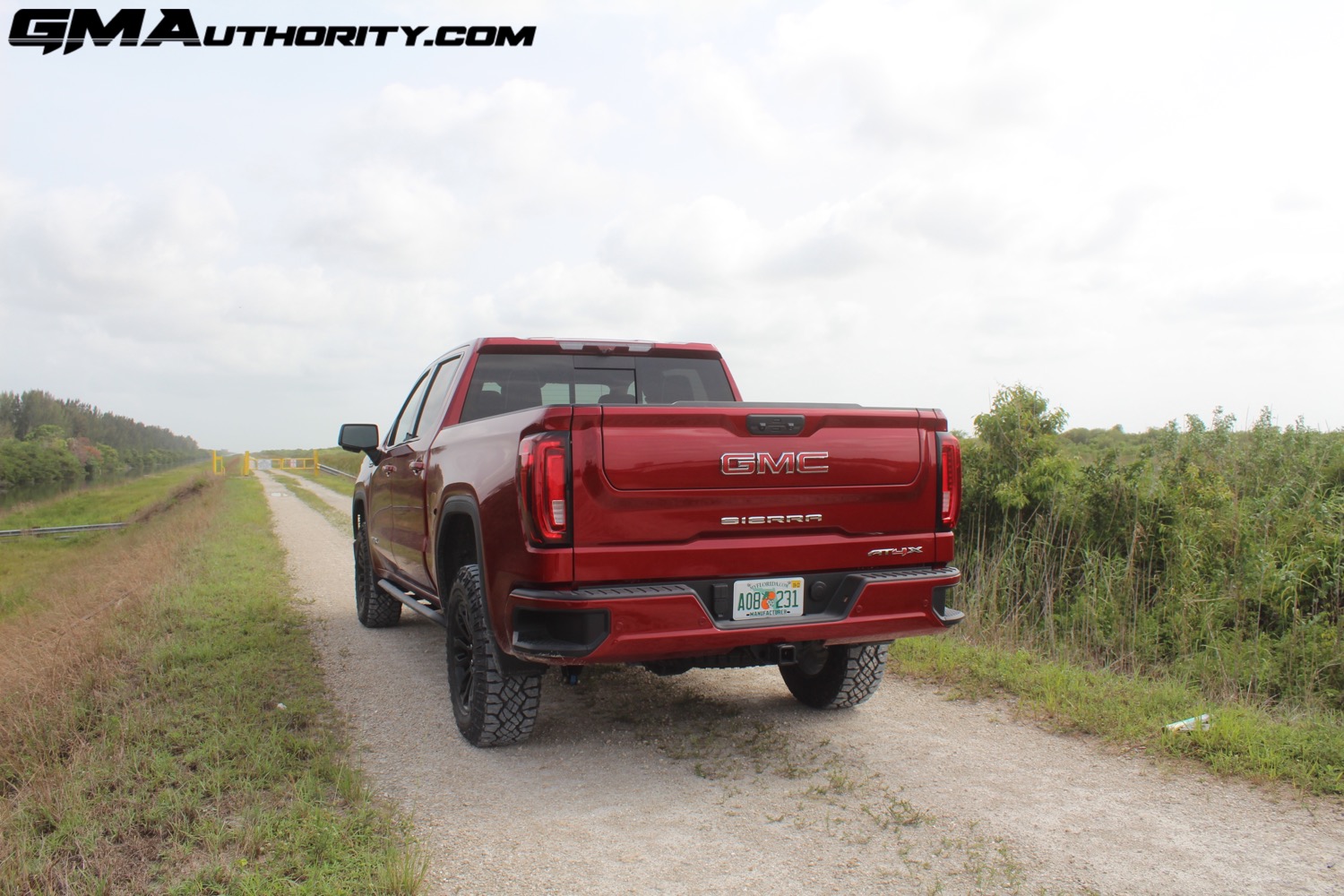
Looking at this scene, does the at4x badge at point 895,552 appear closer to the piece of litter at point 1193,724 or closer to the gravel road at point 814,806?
the gravel road at point 814,806

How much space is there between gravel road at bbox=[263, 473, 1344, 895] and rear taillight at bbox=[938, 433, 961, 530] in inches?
45.6

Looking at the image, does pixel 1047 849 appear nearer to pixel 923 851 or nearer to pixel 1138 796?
pixel 923 851

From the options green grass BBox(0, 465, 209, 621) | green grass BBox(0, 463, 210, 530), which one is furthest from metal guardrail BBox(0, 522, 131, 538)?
green grass BBox(0, 463, 210, 530)

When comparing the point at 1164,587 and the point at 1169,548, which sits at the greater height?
the point at 1169,548

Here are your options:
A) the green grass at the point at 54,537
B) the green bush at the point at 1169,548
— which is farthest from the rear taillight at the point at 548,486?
the green grass at the point at 54,537

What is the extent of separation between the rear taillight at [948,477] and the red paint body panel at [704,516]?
39 millimetres

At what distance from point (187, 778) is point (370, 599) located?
13.1ft

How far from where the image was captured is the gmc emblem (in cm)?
395

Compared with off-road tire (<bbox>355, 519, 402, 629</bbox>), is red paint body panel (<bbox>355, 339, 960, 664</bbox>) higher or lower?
higher

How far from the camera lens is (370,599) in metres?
8.05

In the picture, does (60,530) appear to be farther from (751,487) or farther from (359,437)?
(751,487)

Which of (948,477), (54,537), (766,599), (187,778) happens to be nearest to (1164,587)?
(948,477)

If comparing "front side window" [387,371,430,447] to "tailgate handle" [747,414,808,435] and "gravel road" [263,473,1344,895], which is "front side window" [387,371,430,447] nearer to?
"gravel road" [263,473,1344,895]

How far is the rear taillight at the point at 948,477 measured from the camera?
14.5 ft
